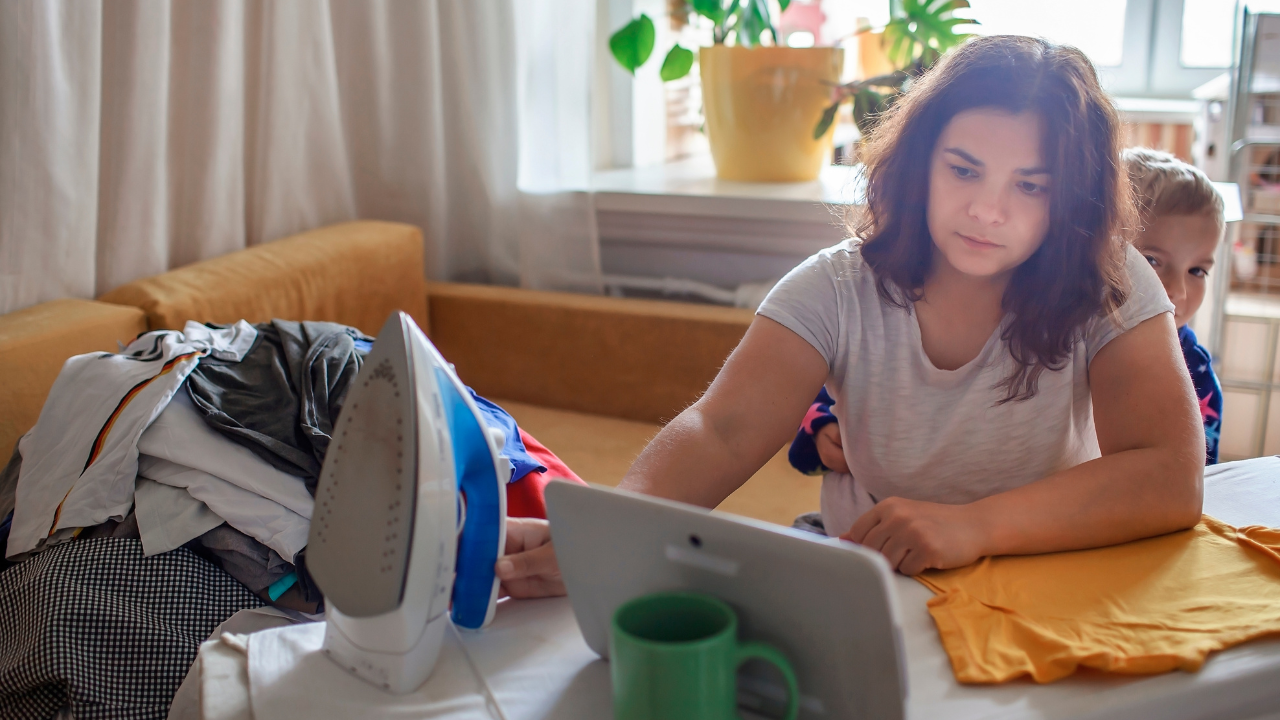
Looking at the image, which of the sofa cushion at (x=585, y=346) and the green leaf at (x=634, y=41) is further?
the green leaf at (x=634, y=41)

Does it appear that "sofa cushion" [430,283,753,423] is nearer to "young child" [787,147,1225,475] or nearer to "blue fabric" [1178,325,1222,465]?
"young child" [787,147,1225,475]

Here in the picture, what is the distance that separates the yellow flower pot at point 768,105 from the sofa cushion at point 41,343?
50.8 inches

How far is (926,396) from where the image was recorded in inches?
38.5

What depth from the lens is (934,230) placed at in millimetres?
923

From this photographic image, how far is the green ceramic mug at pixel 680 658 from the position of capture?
49 centimetres

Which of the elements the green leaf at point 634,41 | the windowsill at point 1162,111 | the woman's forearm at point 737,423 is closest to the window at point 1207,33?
the windowsill at point 1162,111

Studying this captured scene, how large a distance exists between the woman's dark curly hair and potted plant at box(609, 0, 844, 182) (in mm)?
1112

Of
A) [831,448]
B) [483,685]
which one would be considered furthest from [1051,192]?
[483,685]

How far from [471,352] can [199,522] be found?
101 cm

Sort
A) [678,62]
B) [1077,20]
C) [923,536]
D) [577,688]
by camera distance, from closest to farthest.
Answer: [577,688] → [923,536] → [678,62] → [1077,20]

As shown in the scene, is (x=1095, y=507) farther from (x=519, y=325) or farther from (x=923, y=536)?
(x=519, y=325)

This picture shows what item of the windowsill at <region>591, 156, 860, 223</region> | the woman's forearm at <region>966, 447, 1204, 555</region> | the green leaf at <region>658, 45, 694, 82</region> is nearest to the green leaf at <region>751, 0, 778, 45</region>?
the green leaf at <region>658, 45, 694, 82</region>

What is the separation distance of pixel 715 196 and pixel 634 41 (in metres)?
0.41

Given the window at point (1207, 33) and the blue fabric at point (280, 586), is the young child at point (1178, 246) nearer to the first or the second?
the blue fabric at point (280, 586)
